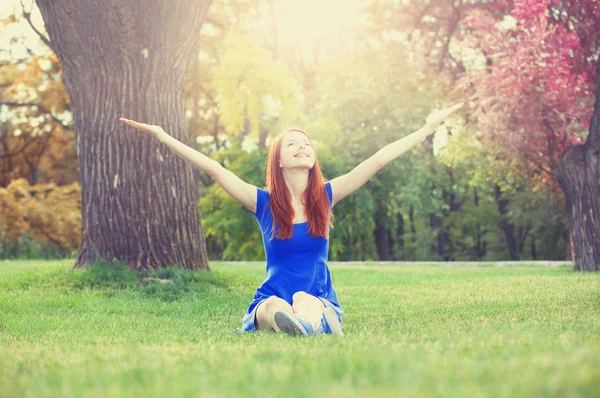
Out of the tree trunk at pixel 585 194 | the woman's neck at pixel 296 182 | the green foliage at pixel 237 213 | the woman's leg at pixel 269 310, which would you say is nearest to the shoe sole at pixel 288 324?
the woman's leg at pixel 269 310

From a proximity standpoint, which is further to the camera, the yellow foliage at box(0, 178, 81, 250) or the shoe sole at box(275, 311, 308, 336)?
the yellow foliage at box(0, 178, 81, 250)

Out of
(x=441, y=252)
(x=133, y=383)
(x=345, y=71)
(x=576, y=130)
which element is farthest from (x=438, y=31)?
(x=133, y=383)

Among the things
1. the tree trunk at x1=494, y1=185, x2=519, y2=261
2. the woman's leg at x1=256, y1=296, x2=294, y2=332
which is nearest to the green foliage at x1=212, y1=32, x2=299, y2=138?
the tree trunk at x1=494, y1=185, x2=519, y2=261

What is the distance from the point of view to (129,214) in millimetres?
9852

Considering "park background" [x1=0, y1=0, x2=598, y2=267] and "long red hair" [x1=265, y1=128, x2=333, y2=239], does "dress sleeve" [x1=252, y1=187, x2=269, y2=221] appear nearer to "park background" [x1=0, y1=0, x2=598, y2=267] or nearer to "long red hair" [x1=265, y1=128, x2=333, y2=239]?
"long red hair" [x1=265, y1=128, x2=333, y2=239]

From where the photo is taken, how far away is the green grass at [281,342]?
289 cm

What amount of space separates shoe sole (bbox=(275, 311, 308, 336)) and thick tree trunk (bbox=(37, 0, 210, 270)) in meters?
5.01

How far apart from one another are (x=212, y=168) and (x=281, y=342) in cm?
176

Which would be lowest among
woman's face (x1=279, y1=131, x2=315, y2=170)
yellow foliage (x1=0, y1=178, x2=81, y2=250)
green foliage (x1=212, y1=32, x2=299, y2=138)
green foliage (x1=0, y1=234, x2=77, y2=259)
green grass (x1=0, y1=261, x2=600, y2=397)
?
green grass (x1=0, y1=261, x2=600, y2=397)

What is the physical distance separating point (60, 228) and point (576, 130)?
1643 cm

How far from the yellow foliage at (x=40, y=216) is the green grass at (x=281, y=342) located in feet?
47.1

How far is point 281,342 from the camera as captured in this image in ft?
15.1

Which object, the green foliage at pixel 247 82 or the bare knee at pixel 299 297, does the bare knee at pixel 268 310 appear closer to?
the bare knee at pixel 299 297

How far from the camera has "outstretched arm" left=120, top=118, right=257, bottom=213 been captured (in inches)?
229
